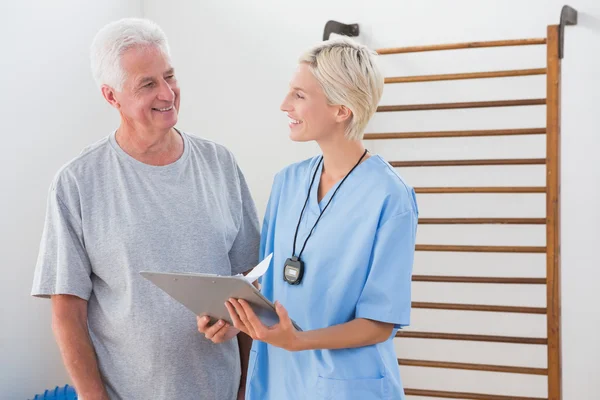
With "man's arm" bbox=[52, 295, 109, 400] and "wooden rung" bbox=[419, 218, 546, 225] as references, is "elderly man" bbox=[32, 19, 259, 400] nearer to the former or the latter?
"man's arm" bbox=[52, 295, 109, 400]

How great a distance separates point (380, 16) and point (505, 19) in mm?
575

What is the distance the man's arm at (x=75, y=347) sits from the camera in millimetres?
1717

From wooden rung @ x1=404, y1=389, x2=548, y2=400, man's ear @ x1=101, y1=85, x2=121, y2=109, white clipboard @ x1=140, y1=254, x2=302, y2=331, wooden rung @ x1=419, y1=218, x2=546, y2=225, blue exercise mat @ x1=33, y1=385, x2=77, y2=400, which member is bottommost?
blue exercise mat @ x1=33, y1=385, x2=77, y2=400

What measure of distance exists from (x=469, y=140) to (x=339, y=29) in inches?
30.5

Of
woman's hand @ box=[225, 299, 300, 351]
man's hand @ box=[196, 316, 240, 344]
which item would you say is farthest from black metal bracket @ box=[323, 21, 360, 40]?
A: woman's hand @ box=[225, 299, 300, 351]

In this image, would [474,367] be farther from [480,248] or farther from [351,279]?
[351,279]

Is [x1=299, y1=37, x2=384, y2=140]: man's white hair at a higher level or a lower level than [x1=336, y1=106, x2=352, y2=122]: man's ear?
higher

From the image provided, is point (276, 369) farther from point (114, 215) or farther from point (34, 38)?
point (34, 38)

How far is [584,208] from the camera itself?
3.02 meters

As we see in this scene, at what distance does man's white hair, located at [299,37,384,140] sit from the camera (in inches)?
67.9

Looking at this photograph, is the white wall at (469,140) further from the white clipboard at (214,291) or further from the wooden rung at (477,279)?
the white clipboard at (214,291)

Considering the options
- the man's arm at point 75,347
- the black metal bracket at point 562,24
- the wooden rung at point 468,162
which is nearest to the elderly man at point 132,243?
the man's arm at point 75,347

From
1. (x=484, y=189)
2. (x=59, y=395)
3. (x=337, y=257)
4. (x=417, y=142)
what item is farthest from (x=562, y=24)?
(x=59, y=395)

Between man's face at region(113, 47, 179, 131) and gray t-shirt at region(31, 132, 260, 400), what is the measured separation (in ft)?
0.34
